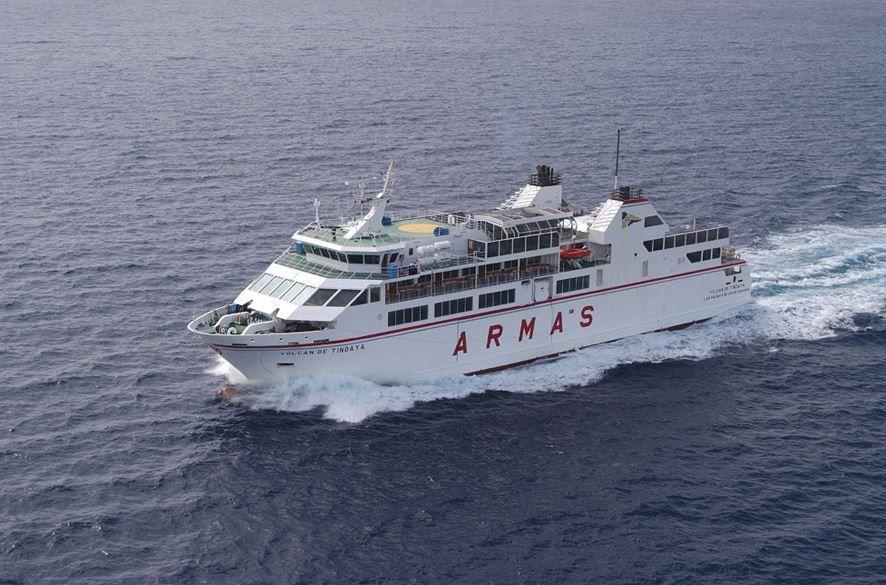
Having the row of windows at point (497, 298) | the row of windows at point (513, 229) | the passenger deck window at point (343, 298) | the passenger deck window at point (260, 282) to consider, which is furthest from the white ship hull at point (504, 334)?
the passenger deck window at point (260, 282)

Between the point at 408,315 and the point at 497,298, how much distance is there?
7.51 m

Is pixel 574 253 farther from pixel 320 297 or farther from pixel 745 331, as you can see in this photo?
pixel 320 297

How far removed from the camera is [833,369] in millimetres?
76812

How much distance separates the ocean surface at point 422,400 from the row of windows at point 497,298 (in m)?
5.48

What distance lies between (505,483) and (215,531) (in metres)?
17.4

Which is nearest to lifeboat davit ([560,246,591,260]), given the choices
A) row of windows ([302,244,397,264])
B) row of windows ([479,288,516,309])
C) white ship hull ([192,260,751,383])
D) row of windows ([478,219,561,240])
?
row of windows ([478,219,561,240])

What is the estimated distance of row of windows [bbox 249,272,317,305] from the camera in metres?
72.0

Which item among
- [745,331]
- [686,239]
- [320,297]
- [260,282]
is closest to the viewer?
[320,297]

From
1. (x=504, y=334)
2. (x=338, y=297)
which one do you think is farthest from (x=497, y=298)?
(x=338, y=297)

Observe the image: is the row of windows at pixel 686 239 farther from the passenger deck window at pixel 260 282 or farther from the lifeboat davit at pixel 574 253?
the passenger deck window at pixel 260 282

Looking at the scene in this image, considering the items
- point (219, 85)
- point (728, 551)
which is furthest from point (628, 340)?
point (219, 85)

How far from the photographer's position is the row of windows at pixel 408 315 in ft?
239

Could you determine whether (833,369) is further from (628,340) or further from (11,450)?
(11,450)

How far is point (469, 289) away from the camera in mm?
75562
